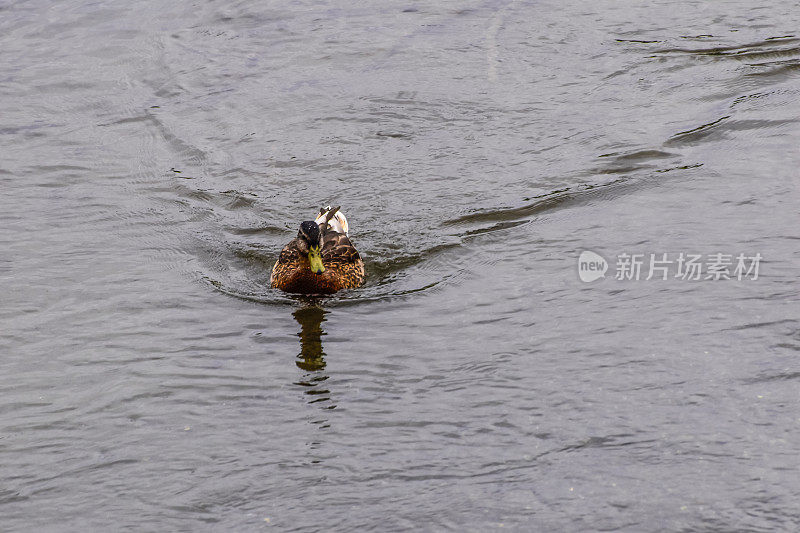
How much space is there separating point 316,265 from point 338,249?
640mm

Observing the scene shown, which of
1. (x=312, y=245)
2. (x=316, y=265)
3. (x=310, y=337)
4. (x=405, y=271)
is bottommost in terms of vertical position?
(x=310, y=337)

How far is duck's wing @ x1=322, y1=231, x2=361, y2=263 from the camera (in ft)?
31.2

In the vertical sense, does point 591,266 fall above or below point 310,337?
above

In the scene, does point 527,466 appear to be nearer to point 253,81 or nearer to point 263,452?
point 263,452

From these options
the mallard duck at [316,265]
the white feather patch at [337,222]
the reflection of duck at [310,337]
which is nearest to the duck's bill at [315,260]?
the mallard duck at [316,265]

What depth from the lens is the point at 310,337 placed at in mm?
8242

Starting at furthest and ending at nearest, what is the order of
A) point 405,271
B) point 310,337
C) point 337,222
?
point 337,222, point 405,271, point 310,337

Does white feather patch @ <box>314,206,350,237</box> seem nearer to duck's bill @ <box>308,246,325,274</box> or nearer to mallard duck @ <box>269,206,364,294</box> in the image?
mallard duck @ <box>269,206,364,294</box>

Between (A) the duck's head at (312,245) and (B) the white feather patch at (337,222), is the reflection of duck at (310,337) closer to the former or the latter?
(A) the duck's head at (312,245)

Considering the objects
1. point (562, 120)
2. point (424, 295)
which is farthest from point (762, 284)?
point (562, 120)

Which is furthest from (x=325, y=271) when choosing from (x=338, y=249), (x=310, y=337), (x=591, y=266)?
(x=591, y=266)

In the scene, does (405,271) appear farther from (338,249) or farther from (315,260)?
(315,260)

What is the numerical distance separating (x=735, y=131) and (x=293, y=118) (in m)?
5.46

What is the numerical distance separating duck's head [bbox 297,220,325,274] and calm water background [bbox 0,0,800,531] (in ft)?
1.32
